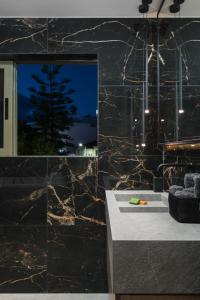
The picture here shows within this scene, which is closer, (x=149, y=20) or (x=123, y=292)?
(x=123, y=292)

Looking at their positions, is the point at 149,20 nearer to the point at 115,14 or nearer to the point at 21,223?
the point at 115,14

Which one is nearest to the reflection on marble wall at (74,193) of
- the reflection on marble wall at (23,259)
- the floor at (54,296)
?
the reflection on marble wall at (23,259)

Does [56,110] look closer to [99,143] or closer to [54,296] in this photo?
[99,143]

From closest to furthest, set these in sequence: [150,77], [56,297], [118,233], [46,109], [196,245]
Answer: [196,245], [118,233], [56,297], [150,77], [46,109]

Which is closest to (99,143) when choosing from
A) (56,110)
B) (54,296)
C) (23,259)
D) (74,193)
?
(74,193)

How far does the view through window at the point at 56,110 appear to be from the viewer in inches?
137

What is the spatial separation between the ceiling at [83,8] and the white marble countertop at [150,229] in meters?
2.06

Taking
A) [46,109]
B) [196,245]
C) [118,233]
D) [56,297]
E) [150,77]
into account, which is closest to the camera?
[196,245]

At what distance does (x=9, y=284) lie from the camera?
2.47 metres

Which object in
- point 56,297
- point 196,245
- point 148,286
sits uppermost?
point 196,245

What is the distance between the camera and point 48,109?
3.78 meters

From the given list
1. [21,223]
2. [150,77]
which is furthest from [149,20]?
[21,223]

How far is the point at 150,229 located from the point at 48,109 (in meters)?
2.70

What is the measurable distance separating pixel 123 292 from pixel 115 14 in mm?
2653
